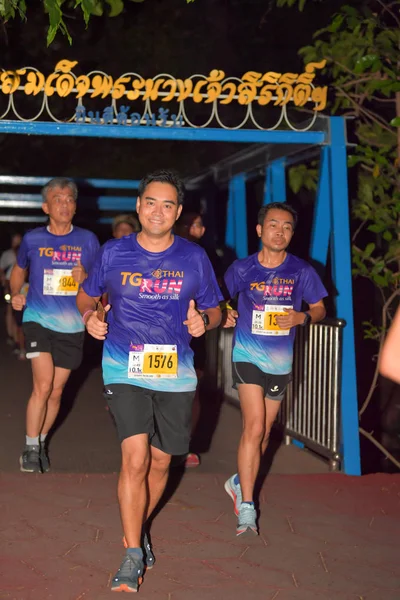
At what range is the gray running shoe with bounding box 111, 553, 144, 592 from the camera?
4.36m

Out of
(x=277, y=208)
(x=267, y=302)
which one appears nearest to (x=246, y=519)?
(x=267, y=302)

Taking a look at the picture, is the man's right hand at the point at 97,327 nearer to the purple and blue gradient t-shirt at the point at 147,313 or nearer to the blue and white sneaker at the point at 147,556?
the purple and blue gradient t-shirt at the point at 147,313

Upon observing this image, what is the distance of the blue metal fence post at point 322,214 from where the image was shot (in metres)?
7.50

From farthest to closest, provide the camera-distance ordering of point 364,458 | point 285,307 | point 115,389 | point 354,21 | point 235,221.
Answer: point 235,221 < point 364,458 < point 354,21 < point 285,307 < point 115,389

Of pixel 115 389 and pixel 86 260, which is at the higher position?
pixel 86 260

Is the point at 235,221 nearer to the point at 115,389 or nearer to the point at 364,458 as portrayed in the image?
the point at 364,458

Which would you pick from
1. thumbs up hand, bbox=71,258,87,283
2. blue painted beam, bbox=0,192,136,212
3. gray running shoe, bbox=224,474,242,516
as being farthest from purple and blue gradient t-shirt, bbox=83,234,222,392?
blue painted beam, bbox=0,192,136,212

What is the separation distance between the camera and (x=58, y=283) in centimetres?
689

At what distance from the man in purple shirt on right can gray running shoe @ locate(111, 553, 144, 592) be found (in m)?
1.15

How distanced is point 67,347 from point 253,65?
26.7 feet

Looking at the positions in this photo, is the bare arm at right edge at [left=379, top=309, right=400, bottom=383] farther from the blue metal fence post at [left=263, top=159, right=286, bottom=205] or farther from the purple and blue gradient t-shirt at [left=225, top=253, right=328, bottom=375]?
the blue metal fence post at [left=263, top=159, right=286, bottom=205]

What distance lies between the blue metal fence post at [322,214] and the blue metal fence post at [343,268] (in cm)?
14

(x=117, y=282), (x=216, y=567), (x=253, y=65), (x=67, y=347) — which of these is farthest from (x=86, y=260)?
(x=253, y=65)

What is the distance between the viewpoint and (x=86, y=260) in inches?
277
